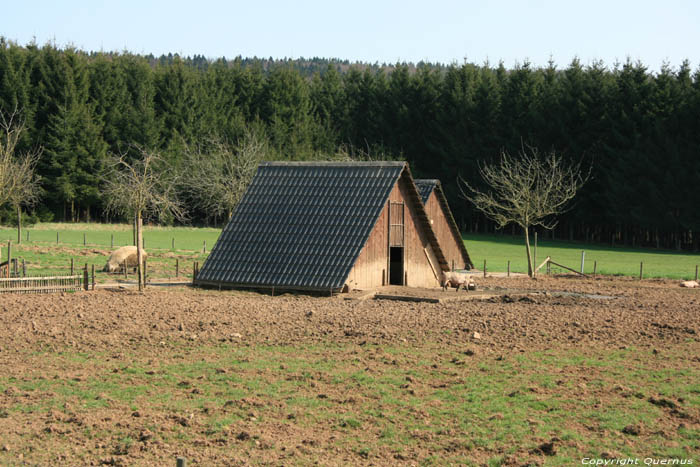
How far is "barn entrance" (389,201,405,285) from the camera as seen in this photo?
30.3 meters

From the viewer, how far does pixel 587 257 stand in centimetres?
5850

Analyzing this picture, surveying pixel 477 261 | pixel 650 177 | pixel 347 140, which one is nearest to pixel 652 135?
pixel 650 177

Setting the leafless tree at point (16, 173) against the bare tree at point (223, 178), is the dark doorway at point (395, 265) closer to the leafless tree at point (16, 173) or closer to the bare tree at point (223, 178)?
the bare tree at point (223, 178)

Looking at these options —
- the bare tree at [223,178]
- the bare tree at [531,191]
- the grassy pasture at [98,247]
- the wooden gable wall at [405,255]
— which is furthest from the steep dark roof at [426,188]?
the grassy pasture at [98,247]

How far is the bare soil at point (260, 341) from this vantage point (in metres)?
10.5

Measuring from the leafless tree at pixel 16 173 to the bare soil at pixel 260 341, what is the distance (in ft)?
60.1

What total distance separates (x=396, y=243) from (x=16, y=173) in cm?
3099

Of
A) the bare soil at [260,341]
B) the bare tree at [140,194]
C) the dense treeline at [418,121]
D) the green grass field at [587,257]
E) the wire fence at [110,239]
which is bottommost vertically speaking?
the bare soil at [260,341]

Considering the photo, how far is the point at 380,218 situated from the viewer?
1166 inches

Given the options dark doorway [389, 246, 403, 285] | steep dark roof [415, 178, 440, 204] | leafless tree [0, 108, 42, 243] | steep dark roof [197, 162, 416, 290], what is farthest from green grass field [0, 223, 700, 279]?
dark doorway [389, 246, 403, 285]

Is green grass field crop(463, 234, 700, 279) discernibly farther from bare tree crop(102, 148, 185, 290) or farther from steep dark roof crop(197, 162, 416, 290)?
bare tree crop(102, 148, 185, 290)

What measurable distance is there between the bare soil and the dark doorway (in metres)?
2.42

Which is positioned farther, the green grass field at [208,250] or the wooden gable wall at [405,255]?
the green grass field at [208,250]

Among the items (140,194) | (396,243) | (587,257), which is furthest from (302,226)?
(587,257)
